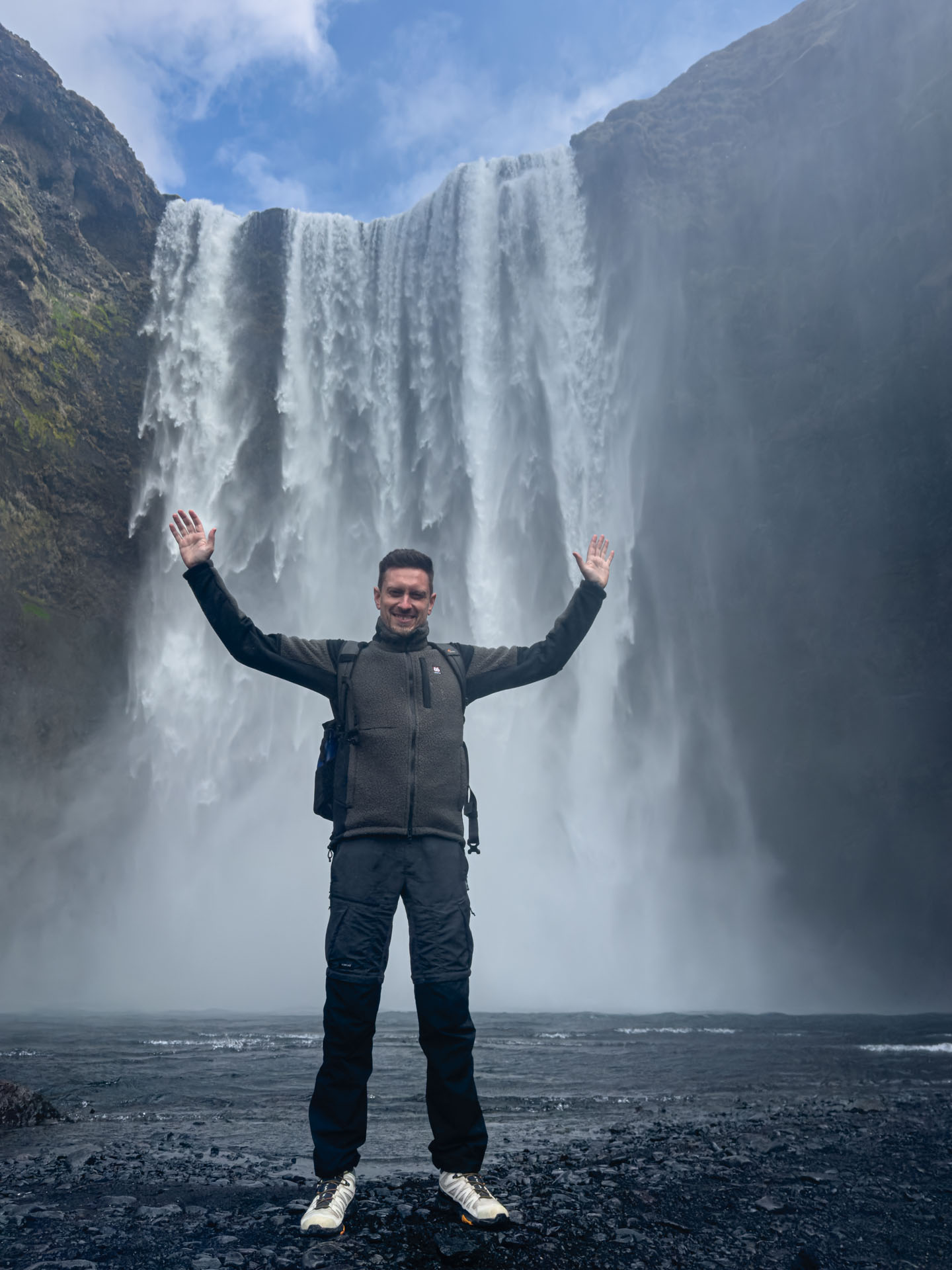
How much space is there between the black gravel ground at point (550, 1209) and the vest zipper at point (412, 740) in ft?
4.40

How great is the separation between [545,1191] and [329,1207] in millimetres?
948

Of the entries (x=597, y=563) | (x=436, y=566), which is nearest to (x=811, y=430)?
(x=436, y=566)

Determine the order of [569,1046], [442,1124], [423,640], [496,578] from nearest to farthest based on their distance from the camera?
[442,1124] → [423,640] → [569,1046] → [496,578]

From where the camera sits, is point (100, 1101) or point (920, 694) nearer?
point (100, 1101)

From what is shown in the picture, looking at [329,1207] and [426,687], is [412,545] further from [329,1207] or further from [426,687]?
[329,1207]

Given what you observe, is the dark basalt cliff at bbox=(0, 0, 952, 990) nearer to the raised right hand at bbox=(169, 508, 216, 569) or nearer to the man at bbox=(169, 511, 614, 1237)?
the man at bbox=(169, 511, 614, 1237)

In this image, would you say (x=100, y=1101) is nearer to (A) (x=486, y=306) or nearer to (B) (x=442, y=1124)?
(B) (x=442, y=1124)

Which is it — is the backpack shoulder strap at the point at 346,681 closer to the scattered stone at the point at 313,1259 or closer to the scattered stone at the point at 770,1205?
the scattered stone at the point at 313,1259

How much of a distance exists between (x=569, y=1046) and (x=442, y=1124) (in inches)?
268

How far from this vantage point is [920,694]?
18984mm

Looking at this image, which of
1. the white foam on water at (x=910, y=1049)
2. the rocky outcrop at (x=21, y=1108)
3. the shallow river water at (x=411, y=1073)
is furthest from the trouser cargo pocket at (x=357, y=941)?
the white foam on water at (x=910, y=1049)

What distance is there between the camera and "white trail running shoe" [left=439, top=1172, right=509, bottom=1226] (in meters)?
2.72

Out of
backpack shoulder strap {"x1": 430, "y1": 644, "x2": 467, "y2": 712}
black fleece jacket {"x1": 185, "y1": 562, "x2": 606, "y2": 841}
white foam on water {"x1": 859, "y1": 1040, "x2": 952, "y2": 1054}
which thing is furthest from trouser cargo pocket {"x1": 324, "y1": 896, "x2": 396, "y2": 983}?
white foam on water {"x1": 859, "y1": 1040, "x2": 952, "y2": 1054}

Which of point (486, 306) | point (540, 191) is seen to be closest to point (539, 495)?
point (486, 306)
